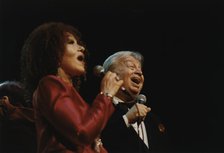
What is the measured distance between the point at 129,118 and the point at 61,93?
79cm

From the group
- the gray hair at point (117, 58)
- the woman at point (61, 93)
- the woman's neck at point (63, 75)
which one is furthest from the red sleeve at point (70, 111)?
the gray hair at point (117, 58)

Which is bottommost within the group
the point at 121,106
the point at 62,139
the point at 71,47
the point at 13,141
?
the point at 13,141

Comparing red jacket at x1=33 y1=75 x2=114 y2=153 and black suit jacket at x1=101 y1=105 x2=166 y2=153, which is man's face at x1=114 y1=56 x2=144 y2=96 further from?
red jacket at x1=33 y1=75 x2=114 y2=153

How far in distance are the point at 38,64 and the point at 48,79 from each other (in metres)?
0.13

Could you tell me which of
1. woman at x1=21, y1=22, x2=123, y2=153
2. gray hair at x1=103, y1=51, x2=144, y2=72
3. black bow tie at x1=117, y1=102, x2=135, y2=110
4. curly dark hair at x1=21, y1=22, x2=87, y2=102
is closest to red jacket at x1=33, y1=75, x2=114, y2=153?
woman at x1=21, y1=22, x2=123, y2=153

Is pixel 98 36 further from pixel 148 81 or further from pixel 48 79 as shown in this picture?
pixel 48 79

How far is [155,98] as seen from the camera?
2900 mm

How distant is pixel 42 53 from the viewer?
5.35 feet

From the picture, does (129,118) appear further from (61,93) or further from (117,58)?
(61,93)

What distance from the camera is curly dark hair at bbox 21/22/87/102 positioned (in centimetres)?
162

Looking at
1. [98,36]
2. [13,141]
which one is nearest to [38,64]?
[13,141]

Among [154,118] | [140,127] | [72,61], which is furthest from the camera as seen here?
[154,118]

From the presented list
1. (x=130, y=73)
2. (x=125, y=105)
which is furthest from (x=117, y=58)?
(x=125, y=105)

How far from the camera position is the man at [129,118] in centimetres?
218
